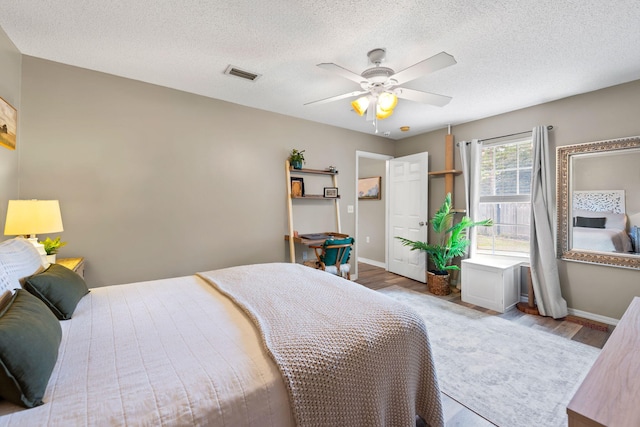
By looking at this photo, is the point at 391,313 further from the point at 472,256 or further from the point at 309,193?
the point at 472,256

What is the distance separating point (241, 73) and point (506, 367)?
3324 mm

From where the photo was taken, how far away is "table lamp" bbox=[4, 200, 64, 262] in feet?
6.05

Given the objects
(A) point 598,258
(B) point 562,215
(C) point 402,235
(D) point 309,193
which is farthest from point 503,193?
(D) point 309,193

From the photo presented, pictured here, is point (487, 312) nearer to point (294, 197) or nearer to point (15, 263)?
point (294, 197)

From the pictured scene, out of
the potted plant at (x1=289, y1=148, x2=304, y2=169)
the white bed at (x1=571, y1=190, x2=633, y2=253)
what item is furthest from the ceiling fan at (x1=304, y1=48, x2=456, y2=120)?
the white bed at (x1=571, y1=190, x2=633, y2=253)

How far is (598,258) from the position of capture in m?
2.89

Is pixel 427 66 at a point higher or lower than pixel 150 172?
higher

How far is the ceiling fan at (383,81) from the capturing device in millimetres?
1858

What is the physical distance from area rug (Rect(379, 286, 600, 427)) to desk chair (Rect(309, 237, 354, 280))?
113 centimetres

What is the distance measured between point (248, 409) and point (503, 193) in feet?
13.1

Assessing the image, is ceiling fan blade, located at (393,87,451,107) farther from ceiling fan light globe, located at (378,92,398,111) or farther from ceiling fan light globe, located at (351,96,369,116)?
ceiling fan light globe, located at (351,96,369,116)

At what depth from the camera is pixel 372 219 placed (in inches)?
227

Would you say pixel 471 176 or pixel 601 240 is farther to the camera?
pixel 471 176

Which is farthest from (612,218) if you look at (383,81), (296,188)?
(296,188)
